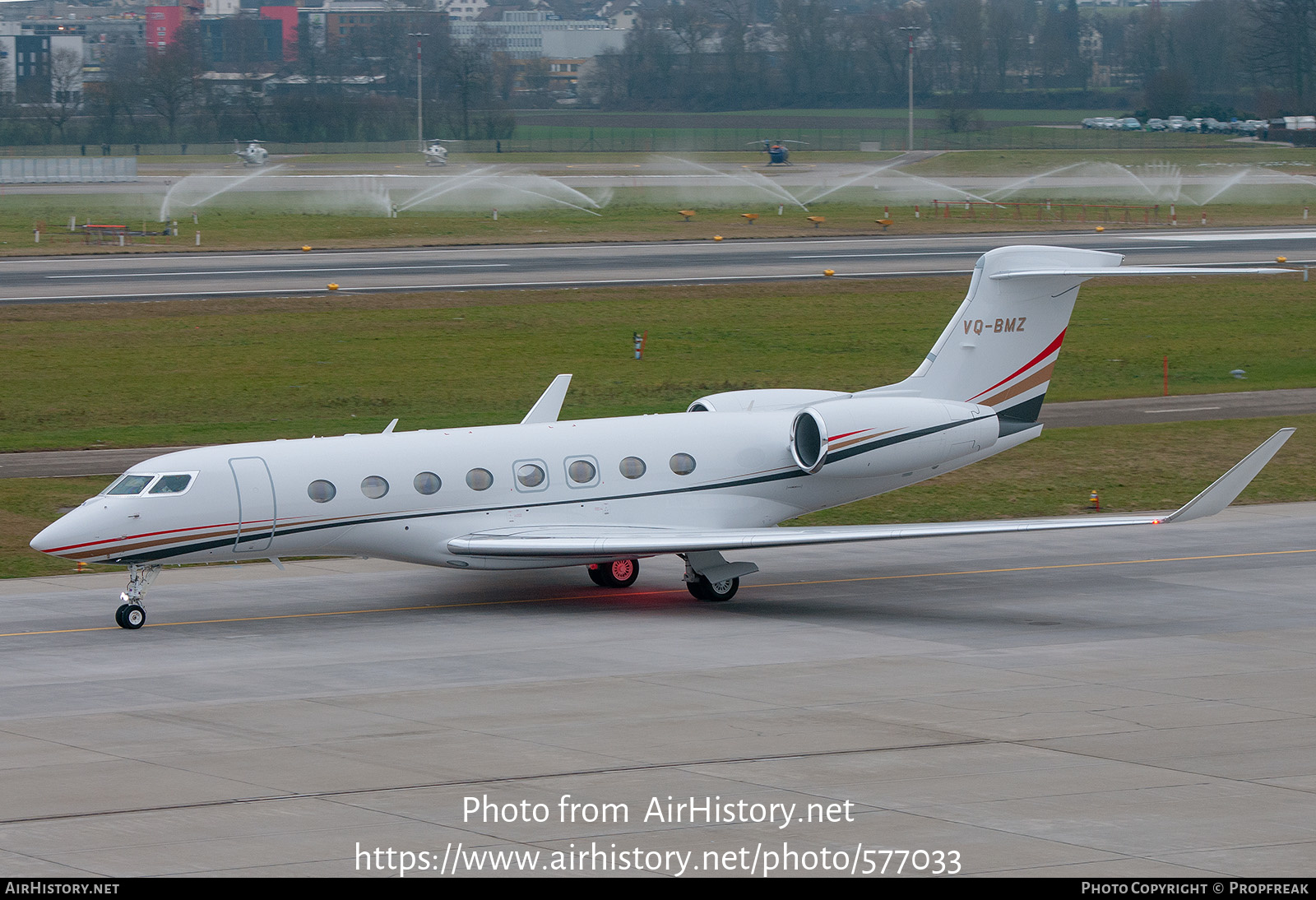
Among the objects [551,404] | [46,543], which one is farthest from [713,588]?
[46,543]

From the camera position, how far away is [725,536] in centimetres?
2484

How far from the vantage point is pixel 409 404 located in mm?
42688

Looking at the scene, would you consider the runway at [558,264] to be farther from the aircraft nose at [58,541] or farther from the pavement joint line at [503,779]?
the pavement joint line at [503,779]

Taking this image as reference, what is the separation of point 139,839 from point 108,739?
384 cm

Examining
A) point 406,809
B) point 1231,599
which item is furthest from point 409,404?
point 406,809

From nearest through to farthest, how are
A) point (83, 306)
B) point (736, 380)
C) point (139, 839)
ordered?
point (139, 839), point (736, 380), point (83, 306)

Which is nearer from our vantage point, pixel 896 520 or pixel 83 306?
pixel 896 520

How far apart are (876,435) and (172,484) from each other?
10853 mm

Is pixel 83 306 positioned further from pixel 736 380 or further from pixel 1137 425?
pixel 1137 425

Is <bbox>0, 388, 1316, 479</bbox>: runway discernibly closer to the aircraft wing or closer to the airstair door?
the airstair door

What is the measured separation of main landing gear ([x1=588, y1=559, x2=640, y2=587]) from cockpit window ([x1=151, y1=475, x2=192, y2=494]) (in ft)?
22.1

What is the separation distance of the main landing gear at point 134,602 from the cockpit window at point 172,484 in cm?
115

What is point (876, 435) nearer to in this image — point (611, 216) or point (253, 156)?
point (611, 216)

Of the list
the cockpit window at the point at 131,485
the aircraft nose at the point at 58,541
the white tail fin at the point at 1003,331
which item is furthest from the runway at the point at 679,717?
the white tail fin at the point at 1003,331
